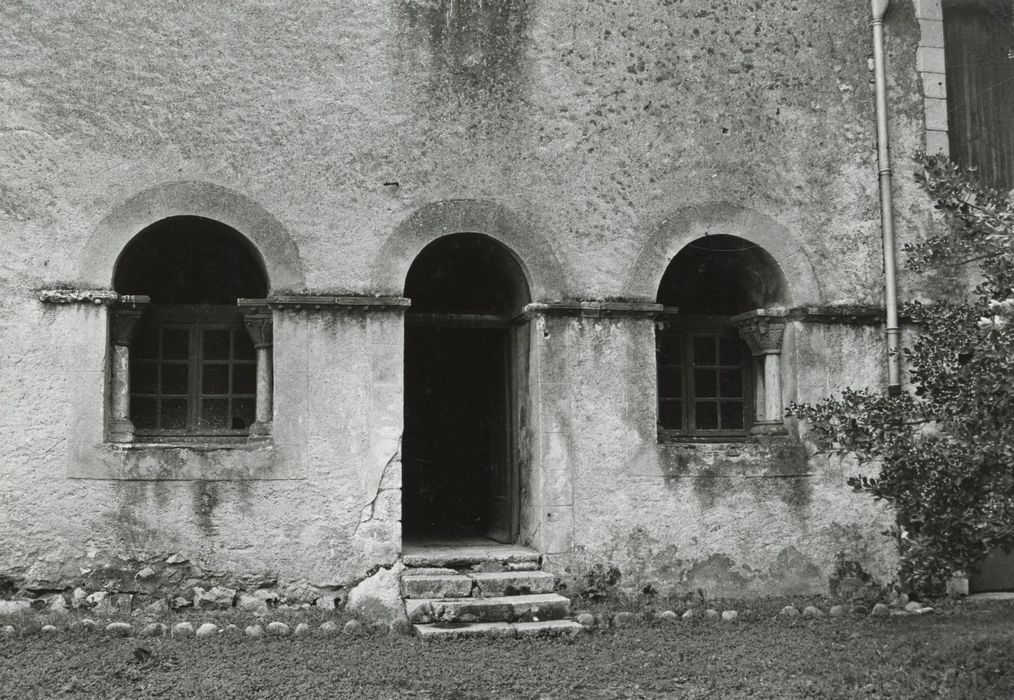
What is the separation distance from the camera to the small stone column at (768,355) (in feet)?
30.3

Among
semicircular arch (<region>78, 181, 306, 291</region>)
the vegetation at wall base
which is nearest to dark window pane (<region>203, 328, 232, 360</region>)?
semicircular arch (<region>78, 181, 306, 291</region>)

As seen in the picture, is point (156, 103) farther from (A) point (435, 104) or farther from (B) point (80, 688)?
(B) point (80, 688)

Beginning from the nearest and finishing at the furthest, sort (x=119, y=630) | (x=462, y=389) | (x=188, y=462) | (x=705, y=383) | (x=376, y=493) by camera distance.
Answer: (x=119, y=630)
(x=188, y=462)
(x=376, y=493)
(x=705, y=383)
(x=462, y=389)

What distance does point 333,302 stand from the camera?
328 inches

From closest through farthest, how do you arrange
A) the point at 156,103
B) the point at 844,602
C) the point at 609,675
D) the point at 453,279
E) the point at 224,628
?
the point at 609,675, the point at 224,628, the point at 156,103, the point at 844,602, the point at 453,279

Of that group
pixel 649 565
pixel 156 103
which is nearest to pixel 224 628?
pixel 649 565

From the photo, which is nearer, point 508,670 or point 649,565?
point 508,670

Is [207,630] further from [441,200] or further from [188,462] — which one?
[441,200]

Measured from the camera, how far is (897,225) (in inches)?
370

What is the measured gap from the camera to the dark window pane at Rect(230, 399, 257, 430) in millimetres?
8844

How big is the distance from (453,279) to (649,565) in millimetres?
3124

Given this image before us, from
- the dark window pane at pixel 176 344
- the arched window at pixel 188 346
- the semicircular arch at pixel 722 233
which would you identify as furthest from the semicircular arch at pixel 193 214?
the semicircular arch at pixel 722 233

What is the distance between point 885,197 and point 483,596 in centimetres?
480

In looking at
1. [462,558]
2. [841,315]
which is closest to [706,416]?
[841,315]
